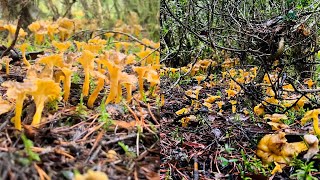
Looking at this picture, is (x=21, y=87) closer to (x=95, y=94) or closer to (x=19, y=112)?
(x=19, y=112)

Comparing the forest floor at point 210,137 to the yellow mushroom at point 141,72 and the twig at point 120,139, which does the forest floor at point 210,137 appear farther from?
the twig at point 120,139

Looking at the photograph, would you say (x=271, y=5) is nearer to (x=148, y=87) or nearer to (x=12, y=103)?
(x=148, y=87)

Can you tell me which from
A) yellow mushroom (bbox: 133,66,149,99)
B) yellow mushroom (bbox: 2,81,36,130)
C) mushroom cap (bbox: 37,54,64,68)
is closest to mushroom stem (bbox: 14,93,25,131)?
yellow mushroom (bbox: 2,81,36,130)

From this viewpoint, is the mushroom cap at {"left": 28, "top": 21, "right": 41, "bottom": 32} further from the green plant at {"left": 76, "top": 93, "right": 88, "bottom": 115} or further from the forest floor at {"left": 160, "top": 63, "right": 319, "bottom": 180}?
the green plant at {"left": 76, "top": 93, "right": 88, "bottom": 115}

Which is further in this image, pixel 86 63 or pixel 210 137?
pixel 210 137

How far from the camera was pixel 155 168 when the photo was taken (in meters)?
0.44

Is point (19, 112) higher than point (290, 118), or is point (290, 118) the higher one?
point (19, 112)

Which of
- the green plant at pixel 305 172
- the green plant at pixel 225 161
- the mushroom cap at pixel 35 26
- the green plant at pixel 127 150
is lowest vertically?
the green plant at pixel 225 161

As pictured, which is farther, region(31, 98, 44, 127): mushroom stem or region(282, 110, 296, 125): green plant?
region(282, 110, 296, 125): green plant

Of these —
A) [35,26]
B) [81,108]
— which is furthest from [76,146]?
[35,26]

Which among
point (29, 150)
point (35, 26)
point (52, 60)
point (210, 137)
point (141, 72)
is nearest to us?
point (29, 150)

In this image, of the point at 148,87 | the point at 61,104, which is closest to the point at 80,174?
the point at 61,104

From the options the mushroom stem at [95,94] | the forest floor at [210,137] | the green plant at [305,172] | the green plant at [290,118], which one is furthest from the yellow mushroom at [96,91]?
the green plant at [290,118]

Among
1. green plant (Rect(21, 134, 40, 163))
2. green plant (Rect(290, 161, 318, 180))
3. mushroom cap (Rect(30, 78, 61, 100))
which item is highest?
mushroom cap (Rect(30, 78, 61, 100))
